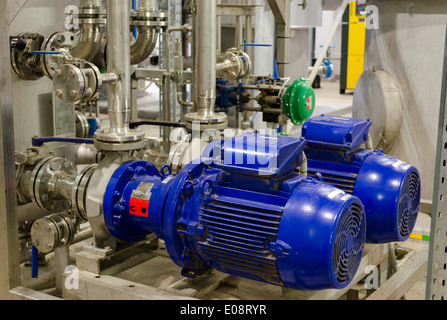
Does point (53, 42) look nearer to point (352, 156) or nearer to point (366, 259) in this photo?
point (352, 156)

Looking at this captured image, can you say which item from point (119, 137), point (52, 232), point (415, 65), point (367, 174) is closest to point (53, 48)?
point (119, 137)

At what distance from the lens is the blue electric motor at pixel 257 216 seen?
5.56ft

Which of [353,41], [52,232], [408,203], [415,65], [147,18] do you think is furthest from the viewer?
[353,41]

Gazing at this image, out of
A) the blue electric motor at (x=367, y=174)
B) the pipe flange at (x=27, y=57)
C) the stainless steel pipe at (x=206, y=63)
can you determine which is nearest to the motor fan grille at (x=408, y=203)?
the blue electric motor at (x=367, y=174)

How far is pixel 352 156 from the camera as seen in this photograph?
225cm

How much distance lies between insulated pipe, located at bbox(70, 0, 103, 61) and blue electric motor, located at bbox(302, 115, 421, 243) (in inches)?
36.9

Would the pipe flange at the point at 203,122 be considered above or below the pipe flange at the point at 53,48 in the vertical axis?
below

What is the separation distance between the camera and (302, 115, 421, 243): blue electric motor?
2.13 m

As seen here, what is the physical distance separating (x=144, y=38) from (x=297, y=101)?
110 cm

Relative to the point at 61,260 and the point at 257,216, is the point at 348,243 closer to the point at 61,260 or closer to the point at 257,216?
the point at 257,216

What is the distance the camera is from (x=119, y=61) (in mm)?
2078

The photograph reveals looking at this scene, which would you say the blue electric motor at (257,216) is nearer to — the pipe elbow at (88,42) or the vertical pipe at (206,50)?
the vertical pipe at (206,50)

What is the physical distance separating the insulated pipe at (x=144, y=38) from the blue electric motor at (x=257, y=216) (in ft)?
Result: 2.99

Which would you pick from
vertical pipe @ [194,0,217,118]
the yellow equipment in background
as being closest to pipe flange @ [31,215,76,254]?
vertical pipe @ [194,0,217,118]
